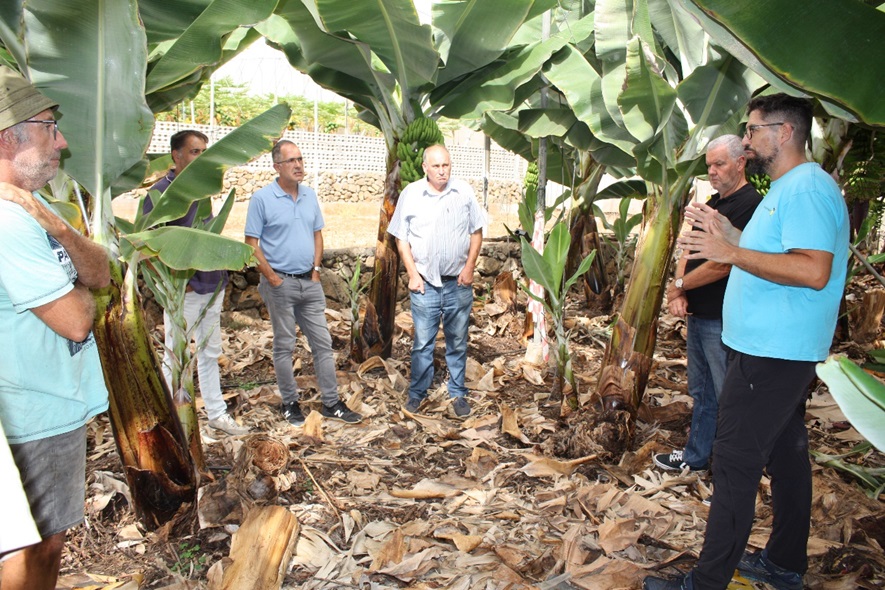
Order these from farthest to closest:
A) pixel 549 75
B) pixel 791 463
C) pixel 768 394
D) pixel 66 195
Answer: pixel 549 75 < pixel 66 195 < pixel 791 463 < pixel 768 394

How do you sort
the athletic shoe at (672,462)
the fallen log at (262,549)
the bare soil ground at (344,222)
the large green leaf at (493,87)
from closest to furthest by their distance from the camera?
the fallen log at (262,549), the athletic shoe at (672,462), the large green leaf at (493,87), the bare soil ground at (344,222)

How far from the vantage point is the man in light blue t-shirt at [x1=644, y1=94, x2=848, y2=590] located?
2.48m

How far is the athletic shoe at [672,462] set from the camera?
412 cm

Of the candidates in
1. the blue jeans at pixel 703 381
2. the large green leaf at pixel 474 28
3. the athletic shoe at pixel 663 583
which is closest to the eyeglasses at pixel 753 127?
the blue jeans at pixel 703 381

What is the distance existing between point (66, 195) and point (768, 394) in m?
3.24

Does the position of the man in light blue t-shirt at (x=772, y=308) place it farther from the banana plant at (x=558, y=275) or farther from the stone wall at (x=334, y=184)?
the stone wall at (x=334, y=184)

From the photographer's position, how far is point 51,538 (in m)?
2.25

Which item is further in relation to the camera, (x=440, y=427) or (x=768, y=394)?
(x=440, y=427)

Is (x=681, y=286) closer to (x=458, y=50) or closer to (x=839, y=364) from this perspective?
(x=839, y=364)

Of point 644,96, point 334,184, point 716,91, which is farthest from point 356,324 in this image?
point 334,184

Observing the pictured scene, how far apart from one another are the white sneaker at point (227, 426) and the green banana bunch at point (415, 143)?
2484 millimetres

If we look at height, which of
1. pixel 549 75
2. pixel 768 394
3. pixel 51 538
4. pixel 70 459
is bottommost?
pixel 51 538

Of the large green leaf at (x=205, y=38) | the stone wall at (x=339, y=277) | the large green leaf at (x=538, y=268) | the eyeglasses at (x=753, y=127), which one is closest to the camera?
the eyeglasses at (x=753, y=127)

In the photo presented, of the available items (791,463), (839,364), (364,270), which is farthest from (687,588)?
(364,270)
